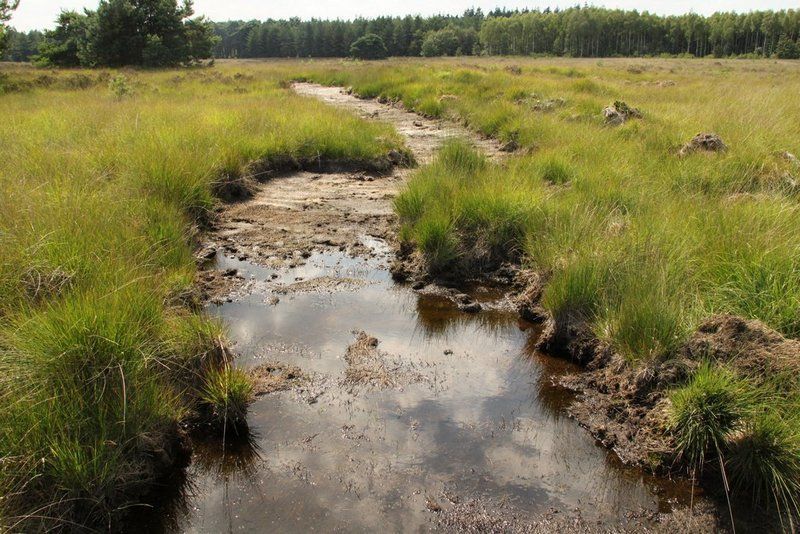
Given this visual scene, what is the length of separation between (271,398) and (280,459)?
2.14 ft

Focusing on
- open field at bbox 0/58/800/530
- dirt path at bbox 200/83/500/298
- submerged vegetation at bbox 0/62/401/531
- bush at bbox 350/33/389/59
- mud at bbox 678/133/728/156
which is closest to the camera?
submerged vegetation at bbox 0/62/401/531

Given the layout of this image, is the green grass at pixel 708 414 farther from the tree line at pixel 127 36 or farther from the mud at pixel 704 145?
the tree line at pixel 127 36

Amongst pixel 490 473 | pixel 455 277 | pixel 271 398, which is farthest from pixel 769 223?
pixel 271 398

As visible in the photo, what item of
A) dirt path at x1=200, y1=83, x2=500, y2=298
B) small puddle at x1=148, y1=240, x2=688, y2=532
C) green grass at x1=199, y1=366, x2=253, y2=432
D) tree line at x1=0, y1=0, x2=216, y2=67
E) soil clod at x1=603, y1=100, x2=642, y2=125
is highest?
tree line at x1=0, y1=0, x2=216, y2=67

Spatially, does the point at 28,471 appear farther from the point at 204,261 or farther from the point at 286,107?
the point at 286,107

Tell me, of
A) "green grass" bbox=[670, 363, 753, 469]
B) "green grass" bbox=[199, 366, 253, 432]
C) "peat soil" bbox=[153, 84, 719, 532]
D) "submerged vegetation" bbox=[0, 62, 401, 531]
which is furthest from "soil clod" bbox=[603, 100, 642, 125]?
"green grass" bbox=[199, 366, 253, 432]

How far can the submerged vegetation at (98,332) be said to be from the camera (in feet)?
8.89

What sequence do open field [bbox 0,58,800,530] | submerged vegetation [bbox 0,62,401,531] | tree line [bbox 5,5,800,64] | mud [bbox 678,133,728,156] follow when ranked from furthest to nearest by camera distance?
tree line [bbox 5,5,800,64], mud [bbox 678,133,728,156], open field [bbox 0,58,800,530], submerged vegetation [bbox 0,62,401,531]

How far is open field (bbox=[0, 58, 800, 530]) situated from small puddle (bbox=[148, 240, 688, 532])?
30cm

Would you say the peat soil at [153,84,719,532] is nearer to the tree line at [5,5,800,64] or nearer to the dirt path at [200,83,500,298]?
the dirt path at [200,83,500,298]

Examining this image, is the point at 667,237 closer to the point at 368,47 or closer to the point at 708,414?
the point at 708,414

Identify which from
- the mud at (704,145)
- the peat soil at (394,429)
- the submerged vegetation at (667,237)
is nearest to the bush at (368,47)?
the submerged vegetation at (667,237)

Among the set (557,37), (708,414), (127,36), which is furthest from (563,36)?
(708,414)

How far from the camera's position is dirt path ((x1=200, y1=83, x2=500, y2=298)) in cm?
681
